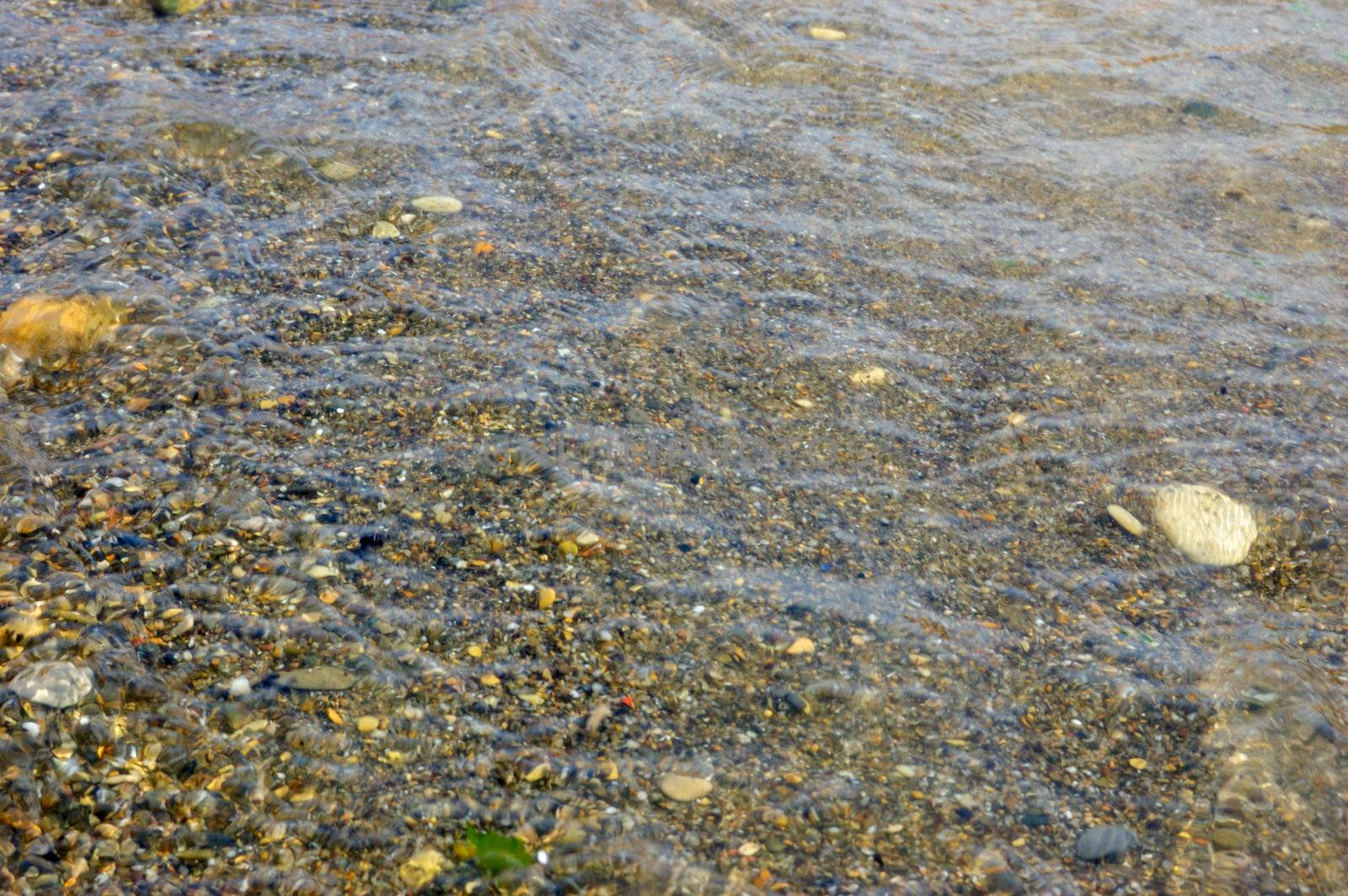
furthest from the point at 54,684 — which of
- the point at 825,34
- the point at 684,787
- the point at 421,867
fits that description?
the point at 825,34

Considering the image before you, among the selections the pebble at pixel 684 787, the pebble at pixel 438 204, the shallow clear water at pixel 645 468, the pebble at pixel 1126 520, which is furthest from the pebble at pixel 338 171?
the pebble at pixel 1126 520

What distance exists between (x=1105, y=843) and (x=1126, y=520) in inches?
54.1

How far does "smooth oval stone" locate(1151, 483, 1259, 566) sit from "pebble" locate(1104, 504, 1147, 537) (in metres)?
0.07

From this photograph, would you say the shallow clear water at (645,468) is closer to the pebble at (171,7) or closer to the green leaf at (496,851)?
the green leaf at (496,851)

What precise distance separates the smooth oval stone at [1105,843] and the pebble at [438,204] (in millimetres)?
3447

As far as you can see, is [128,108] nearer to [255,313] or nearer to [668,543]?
[255,313]

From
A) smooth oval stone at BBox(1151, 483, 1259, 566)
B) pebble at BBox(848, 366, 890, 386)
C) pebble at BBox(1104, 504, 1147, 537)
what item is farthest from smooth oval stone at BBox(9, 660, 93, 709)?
smooth oval stone at BBox(1151, 483, 1259, 566)

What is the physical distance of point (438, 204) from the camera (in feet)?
15.0

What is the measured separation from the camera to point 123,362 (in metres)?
3.46

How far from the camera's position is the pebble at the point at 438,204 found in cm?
454

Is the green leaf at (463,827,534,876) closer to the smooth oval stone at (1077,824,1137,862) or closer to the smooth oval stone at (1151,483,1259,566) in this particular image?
the smooth oval stone at (1077,824,1137,862)

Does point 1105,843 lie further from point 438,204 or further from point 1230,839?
point 438,204

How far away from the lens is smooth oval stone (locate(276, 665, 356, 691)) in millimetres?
2596

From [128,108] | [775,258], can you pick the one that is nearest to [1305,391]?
[775,258]
